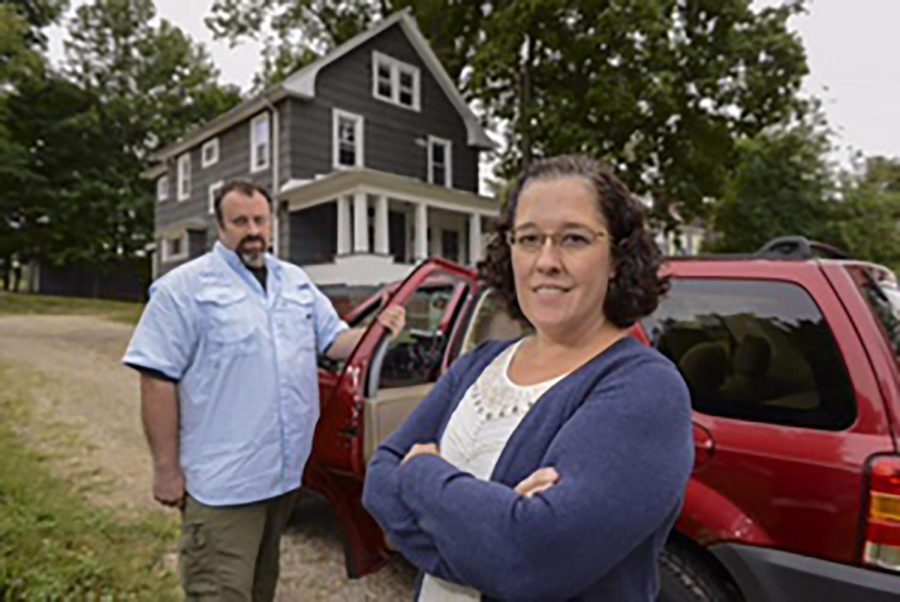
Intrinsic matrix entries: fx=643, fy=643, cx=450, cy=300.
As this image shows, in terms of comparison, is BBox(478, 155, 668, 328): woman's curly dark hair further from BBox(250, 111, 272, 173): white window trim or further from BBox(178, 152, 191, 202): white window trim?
BBox(178, 152, 191, 202): white window trim

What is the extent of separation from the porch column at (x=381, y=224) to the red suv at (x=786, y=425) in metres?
13.1

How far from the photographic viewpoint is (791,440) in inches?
81.3

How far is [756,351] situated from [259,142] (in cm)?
1681

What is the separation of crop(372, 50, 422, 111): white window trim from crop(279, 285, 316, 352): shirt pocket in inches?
638

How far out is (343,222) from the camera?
15430 mm

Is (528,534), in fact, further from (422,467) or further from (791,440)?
(791,440)

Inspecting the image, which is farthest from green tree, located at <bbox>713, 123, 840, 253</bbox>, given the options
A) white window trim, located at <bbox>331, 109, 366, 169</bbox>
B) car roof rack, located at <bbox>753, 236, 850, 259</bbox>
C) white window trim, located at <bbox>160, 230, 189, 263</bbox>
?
white window trim, located at <bbox>160, 230, 189, 263</bbox>

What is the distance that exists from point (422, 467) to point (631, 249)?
59 centimetres

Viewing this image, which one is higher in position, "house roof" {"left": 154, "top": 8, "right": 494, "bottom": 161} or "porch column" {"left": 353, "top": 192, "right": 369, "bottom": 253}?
"house roof" {"left": 154, "top": 8, "right": 494, "bottom": 161}

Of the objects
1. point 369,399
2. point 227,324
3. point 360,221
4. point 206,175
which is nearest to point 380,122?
point 360,221

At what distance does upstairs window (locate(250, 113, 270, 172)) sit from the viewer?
1692 cm

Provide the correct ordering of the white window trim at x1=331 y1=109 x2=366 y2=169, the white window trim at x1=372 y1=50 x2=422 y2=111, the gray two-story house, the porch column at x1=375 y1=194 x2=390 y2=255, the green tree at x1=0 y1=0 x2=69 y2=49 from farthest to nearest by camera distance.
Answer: the green tree at x1=0 y1=0 x2=69 y2=49, the white window trim at x1=372 y1=50 x2=422 y2=111, the white window trim at x1=331 y1=109 x2=366 y2=169, the gray two-story house, the porch column at x1=375 y1=194 x2=390 y2=255

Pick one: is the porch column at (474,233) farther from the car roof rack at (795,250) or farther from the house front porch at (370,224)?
the car roof rack at (795,250)

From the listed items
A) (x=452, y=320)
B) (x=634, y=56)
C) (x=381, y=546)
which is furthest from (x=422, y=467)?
(x=634, y=56)
